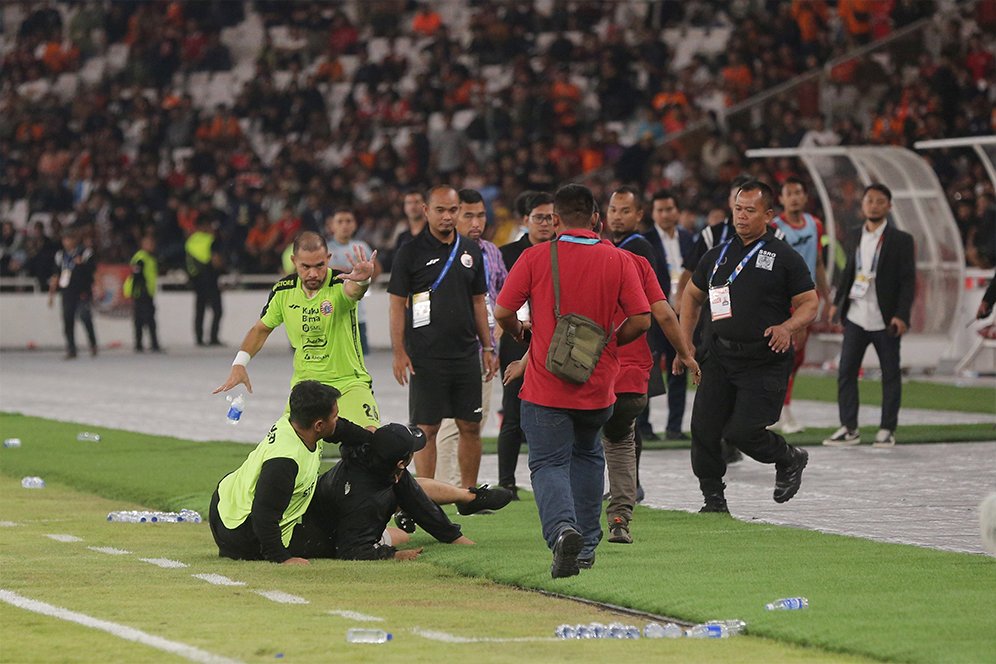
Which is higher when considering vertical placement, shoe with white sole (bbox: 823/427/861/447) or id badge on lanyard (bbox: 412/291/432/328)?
id badge on lanyard (bbox: 412/291/432/328)

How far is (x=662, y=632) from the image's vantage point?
25.9 ft

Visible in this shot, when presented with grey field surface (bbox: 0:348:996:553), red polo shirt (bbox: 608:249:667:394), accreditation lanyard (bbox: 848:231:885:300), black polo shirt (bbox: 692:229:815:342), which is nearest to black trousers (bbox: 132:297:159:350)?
grey field surface (bbox: 0:348:996:553)

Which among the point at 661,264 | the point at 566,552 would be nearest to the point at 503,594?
the point at 566,552

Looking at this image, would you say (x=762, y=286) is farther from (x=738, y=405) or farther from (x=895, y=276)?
(x=895, y=276)

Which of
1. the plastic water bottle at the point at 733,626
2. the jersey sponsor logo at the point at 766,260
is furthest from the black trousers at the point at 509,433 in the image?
the plastic water bottle at the point at 733,626

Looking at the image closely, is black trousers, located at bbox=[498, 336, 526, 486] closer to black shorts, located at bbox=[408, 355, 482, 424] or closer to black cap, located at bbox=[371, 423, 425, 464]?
black shorts, located at bbox=[408, 355, 482, 424]

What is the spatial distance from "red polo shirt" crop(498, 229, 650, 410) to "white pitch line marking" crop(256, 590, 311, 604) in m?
1.55

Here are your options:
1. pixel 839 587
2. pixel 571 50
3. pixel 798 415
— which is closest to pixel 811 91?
pixel 571 50

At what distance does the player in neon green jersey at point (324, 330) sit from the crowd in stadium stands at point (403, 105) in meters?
17.9

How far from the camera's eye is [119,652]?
7477 millimetres

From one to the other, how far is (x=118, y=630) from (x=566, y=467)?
2.52m

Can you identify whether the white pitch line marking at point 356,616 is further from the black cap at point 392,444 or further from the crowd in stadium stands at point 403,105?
the crowd in stadium stands at point 403,105

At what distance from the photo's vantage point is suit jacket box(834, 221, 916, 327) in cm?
1642

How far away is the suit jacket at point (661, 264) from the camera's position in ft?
46.0
